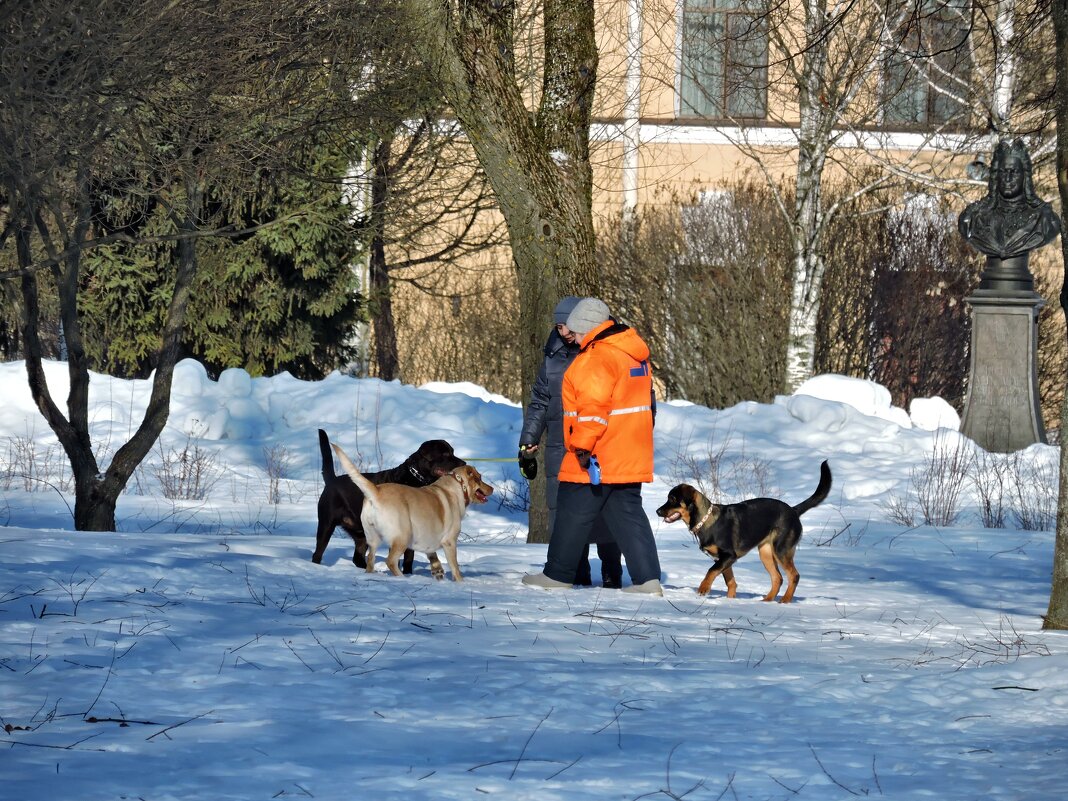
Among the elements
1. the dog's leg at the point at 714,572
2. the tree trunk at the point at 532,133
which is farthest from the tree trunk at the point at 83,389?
the dog's leg at the point at 714,572

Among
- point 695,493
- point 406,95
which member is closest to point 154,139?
point 406,95

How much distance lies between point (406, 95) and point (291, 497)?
415 centimetres

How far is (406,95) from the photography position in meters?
11.8

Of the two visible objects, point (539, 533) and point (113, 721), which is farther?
point (539, 533)

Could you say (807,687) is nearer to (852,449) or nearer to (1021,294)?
(852,449)

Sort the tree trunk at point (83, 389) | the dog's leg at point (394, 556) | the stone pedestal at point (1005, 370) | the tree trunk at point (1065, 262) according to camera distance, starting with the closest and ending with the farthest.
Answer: the tree trunk at point (1065, 262) → the dog's leg at point (394, 556) → the tree trunk at point (83, 389) → the stone pedestal at point (1005, 370)

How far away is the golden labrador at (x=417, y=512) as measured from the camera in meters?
8.02

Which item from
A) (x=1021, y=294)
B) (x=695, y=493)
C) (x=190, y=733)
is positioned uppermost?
(x=1021, y=294)

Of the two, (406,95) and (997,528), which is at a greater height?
(406,95)

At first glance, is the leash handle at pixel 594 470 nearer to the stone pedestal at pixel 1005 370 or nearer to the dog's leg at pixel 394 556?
the dog's leg at pixel 394 556

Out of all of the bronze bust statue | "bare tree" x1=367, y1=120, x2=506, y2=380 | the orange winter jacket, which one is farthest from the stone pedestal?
the orange winter jacket

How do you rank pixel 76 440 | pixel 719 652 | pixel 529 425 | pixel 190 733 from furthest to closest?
pixel 76 440
pixel 529 425
pixel 719 652
pixel 190 733

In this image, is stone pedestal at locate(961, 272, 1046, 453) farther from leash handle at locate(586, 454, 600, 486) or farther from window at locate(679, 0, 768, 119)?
leash handle at locate(586, 454, 600, 486)

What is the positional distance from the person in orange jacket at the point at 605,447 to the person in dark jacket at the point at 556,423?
22cm
